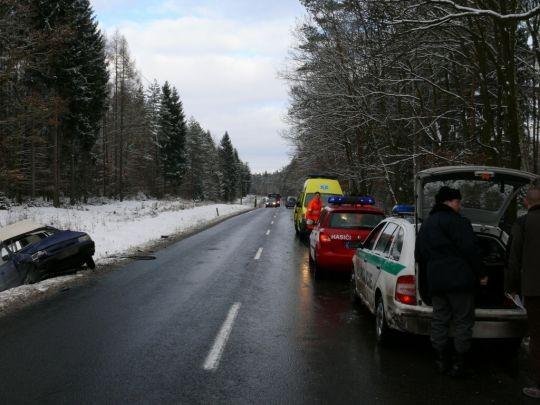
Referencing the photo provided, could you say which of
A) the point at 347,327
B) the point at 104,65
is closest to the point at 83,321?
the point at 347,327

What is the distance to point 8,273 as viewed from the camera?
1051 cm

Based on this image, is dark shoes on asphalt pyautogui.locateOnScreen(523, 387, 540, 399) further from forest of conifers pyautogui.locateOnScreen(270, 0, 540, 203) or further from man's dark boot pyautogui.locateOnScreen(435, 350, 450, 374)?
forest of conifers pyautogui.locateOnScreen(270, 0, 540, 203)

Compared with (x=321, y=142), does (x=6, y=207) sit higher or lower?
lower

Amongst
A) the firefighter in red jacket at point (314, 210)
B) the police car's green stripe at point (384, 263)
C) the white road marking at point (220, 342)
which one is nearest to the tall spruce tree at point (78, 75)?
the firefighter in red jacket at point (314, 210)

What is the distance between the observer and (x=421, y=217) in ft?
20.5

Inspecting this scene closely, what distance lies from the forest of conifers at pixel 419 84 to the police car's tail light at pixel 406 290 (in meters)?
4.86

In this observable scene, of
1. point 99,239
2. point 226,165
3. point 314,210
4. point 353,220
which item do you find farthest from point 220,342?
point 226,165

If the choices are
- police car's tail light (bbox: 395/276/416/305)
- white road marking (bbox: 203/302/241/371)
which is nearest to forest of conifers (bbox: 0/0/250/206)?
white road marking (bbox: 203/302/241/371)

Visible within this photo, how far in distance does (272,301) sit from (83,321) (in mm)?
3194

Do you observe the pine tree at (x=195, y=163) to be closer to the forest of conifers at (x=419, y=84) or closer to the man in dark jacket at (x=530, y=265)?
the forest of conifers at (x=419, y=84)

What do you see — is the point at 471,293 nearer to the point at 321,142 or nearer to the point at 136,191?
the point at 321,142

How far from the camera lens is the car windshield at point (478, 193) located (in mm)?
Result: 6551

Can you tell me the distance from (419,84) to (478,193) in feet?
51.4

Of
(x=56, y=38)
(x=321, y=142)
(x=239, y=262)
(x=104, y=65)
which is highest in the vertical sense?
(x=104, y=65)
